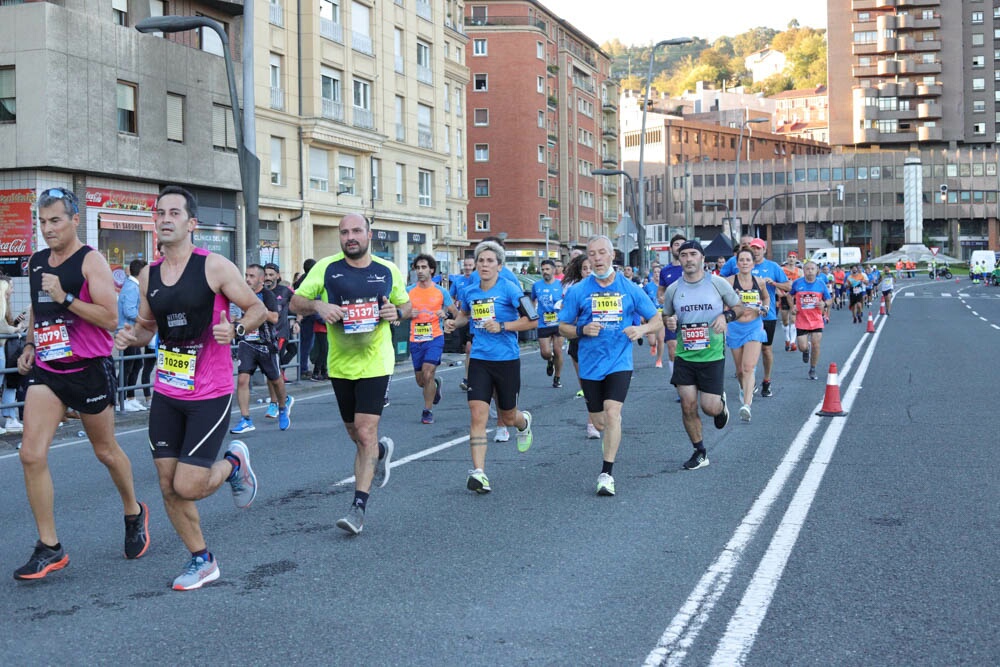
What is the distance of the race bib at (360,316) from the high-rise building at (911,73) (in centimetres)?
12008

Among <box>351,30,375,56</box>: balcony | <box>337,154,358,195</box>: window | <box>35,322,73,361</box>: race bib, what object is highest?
<box>351,30,375,56</box>: balcony

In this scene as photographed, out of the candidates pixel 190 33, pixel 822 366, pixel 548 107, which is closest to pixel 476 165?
pixel 548 107

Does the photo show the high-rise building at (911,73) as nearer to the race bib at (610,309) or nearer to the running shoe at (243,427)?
the running shoe at (243,427)

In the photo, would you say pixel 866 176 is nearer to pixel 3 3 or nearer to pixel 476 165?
pixel 476 165

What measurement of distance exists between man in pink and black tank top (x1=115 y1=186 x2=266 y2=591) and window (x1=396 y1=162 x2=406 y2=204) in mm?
40651

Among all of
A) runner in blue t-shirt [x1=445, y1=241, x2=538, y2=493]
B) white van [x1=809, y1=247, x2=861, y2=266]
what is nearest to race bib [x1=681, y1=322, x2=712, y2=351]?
runner in blue t-shirt [x1=445, y1=241, x2=538, y2=493]

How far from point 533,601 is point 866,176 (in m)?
120

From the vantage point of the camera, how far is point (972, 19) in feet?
395

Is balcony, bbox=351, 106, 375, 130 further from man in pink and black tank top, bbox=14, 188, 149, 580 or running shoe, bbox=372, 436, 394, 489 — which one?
man in pink and black tank top, bbox=14, 188, 149, 580

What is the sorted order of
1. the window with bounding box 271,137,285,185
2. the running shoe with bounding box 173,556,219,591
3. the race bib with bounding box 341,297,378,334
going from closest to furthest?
1. the running shoe with bounding box 173,556,219,591
2. the race bib with bounding box 341,297,378,334
3. the window with bounding box 271,137,285,185

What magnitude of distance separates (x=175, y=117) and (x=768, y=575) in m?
28.3

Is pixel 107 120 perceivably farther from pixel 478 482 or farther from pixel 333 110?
pixel 478 482

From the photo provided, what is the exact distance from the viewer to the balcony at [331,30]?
4034cm

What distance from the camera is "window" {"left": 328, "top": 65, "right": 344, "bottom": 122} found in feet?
133
